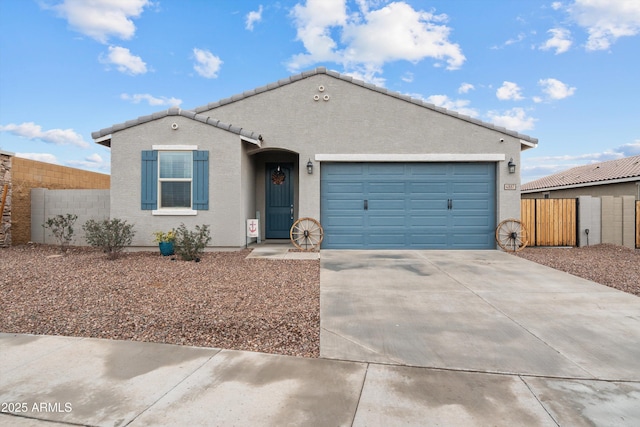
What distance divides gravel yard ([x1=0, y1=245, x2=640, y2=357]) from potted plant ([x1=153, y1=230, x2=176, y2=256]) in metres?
0.37

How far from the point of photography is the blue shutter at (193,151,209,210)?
905 centimetres

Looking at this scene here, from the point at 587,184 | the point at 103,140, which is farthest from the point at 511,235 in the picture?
the point at 103,140

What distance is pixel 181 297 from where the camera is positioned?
498 centimetres

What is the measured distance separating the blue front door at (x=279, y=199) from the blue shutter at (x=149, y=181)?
137 inches

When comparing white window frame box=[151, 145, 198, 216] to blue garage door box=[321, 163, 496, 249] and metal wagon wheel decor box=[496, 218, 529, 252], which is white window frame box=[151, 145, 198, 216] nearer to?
blue garage door box=[321, 163, 496, 249]

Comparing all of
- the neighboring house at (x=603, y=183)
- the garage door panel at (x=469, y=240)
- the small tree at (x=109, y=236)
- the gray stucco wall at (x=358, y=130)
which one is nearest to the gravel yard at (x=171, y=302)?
the small tree at (x=109, y=236)

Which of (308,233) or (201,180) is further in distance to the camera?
(308,233)

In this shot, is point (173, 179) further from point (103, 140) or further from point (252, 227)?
point (252, 227)

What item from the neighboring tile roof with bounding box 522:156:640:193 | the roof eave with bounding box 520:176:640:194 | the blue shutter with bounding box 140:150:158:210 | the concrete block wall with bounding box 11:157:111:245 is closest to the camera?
the blue shutter with bounding box 140:150:158:210

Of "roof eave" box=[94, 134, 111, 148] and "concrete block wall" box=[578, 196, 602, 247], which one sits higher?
"roof eave" box=[94, 134, 111, 148]

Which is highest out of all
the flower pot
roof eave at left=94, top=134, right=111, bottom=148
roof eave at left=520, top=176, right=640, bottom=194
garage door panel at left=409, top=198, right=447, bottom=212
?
roof eave at left=94, top=134, right=111, bottom=148

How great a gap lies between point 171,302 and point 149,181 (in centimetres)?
528

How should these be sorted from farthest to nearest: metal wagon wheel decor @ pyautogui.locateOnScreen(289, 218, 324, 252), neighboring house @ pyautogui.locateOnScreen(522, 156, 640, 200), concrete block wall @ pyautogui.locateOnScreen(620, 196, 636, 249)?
1. neighboring house @ pyautogui.locateOnScreen(522, 156, 640, 200)
2. concrete block wall @ pyautogui.locateOnScreen(620, 196, 636, 249)
3. metal wagon wheel decor @ pyautogui.locateOnScreen(289, 218, 324, 252)

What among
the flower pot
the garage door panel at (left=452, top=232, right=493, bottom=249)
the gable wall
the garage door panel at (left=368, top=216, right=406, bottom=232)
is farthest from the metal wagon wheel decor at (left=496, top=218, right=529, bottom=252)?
the flower pot
